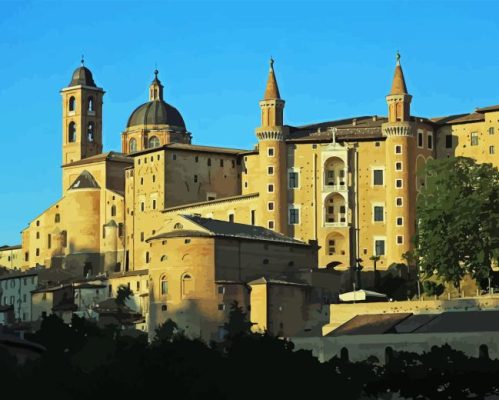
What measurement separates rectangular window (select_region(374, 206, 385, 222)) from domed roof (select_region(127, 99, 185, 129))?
3908 centimetres

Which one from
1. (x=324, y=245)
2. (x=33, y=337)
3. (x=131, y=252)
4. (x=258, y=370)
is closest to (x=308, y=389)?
(x=258, y=370)

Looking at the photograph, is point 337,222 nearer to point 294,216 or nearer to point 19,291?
point 294,216

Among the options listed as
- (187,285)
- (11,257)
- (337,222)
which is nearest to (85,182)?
(11,257)

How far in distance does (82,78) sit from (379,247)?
4487 cm

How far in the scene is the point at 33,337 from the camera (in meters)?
93.9

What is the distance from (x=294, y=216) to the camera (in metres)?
129

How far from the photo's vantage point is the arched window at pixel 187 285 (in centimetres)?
11162

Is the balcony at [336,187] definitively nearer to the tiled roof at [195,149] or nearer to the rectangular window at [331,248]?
the rectangular window at [331,248]

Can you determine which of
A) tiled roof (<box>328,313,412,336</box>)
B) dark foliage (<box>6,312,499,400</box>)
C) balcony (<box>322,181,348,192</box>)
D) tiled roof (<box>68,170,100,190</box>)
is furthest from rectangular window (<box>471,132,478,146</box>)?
dark foliage (<box>6,312,499,400</box>)

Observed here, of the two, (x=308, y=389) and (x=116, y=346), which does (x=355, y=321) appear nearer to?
(x=116, y=346)

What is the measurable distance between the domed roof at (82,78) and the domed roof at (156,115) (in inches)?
181

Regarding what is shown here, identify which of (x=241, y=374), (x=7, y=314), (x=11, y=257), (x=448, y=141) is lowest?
(x=241, y=374)

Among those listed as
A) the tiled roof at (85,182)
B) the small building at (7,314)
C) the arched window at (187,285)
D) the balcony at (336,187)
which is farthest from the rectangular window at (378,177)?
the small building at (7,314)

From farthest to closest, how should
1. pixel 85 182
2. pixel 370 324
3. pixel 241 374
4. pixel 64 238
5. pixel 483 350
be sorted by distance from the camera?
pixel 85 182 → pixel 64 238 → pixel 370 324 → pixel 483 350 → pixel 241 374
